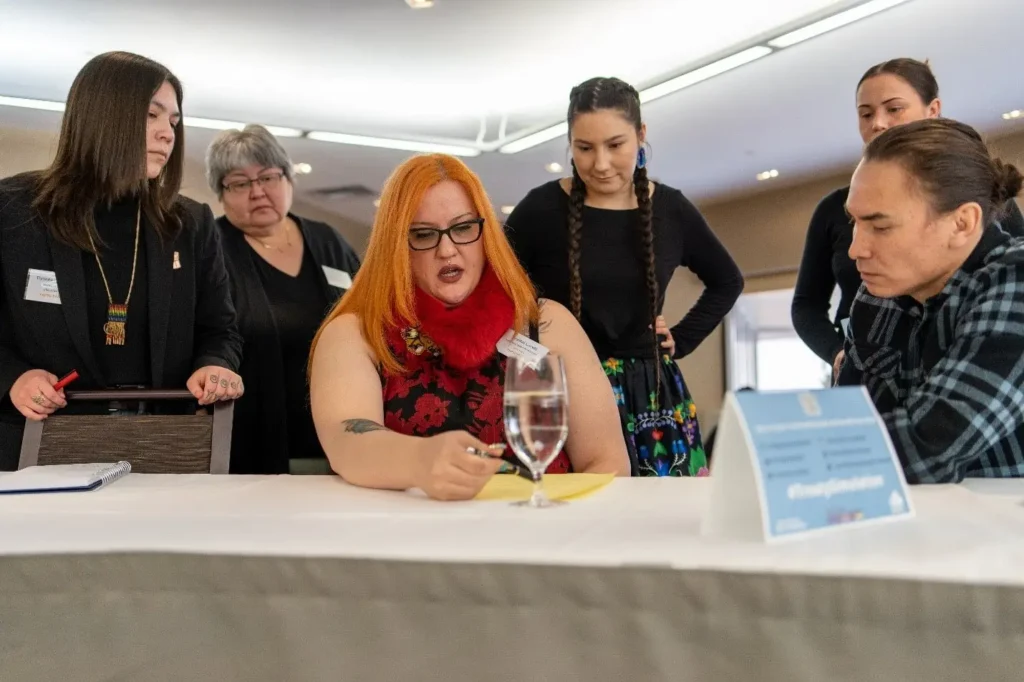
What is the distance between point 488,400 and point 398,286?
0.27 meters

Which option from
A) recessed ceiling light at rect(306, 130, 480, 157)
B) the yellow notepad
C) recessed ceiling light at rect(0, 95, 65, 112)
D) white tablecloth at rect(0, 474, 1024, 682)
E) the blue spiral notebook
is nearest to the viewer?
white tablecloth at rect(0, 474, 1024, 682)

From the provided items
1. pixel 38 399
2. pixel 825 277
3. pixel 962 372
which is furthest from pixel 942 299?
pixel 38 399

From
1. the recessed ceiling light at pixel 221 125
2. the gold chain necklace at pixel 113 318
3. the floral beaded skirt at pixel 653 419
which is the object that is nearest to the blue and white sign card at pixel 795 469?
the floral beaded skirt at pixel 653 419

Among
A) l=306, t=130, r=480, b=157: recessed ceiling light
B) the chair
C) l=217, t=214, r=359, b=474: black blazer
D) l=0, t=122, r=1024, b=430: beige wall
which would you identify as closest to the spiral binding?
the chair

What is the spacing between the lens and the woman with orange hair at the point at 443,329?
1509 millimetres

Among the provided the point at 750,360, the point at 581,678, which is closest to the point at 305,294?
the point at 581,678

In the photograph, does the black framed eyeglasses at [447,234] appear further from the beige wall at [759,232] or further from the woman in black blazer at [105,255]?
the beige wall at [759,232]

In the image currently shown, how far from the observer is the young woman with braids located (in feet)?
6.47

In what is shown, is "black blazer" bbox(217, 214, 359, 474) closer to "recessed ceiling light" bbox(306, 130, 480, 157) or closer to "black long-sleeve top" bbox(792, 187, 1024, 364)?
"black long-sleeve top" bbox(792, 187, 1024, 364)

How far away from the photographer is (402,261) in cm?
157

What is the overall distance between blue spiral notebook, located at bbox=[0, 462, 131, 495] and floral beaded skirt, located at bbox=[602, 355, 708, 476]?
3.45 feet

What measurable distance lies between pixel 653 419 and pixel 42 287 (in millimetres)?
1394

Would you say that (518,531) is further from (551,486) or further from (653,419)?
(653,419)

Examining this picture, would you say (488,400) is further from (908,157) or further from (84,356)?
(84,356)
